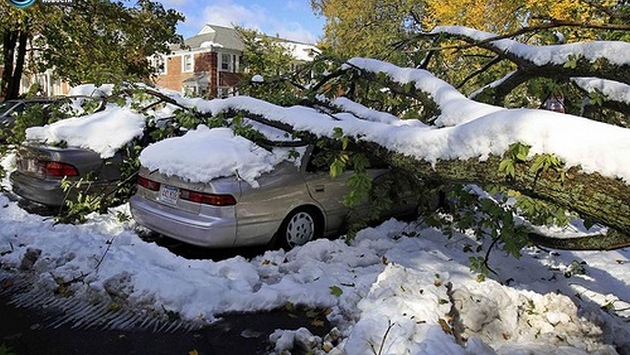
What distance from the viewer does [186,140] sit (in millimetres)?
5551

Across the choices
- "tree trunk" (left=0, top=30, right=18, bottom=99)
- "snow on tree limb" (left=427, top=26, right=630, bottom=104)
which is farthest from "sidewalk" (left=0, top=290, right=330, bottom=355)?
"tree trunk" (left=0, top=30, right=18, bottom=99)

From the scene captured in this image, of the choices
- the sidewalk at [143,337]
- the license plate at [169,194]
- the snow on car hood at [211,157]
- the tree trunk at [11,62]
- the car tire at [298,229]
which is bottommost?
the sidewalk at [143,337]

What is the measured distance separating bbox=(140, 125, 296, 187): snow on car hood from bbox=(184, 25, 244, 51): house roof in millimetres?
30827

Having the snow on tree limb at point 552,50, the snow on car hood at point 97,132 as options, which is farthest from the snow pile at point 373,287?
the snow on tree limb at point 552,50

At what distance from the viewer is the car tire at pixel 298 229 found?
5.49 m

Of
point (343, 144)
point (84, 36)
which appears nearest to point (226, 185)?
point (343, 144)

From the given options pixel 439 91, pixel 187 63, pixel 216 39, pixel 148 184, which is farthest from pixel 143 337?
pixel 216 39

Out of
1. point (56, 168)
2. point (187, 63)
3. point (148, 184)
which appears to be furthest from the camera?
point (187, 63)

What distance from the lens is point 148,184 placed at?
5543 millimetres

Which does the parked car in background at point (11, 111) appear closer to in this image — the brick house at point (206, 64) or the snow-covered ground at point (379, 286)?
the snow-covered ground at point (379, 286)

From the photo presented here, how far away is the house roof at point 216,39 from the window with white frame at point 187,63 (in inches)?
34.1

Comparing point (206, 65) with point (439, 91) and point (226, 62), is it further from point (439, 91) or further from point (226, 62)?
point (439, 91)

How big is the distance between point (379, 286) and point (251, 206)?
5.54 feet

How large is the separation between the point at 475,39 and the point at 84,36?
14.9 metres
